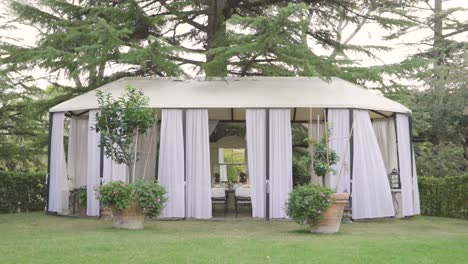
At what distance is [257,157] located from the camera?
1177cm

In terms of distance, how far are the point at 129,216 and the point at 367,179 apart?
453cm

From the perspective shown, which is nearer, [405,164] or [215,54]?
[405,164]

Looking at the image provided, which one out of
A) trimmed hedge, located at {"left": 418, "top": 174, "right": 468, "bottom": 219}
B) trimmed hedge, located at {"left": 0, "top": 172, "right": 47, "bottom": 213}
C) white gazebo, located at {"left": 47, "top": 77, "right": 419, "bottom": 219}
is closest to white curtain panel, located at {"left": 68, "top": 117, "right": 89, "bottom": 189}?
white gazebo, located at {"left": 47, "top": 77, "right": 419, "bottom": 219}

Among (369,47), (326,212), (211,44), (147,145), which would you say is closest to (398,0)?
(369,47)

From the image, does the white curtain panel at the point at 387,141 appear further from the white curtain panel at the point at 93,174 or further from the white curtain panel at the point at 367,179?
the white curtain panel at the point at 93,174

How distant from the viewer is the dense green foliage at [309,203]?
9383 millimetres

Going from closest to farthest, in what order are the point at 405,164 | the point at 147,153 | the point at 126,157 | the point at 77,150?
the point at 126,157 < the point at 405,164 < the point at 147,153 < the point at 77,150

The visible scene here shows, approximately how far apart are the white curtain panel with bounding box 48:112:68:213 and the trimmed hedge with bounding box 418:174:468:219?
25.8 ft

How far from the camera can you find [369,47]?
633 inches

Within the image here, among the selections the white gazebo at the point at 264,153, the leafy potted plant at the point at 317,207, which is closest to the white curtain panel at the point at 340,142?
the white gazebo at the point at 264,153

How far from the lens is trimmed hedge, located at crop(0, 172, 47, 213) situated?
14414 millimetres

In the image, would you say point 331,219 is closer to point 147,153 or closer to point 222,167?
point 147,153

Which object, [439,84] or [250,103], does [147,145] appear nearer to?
[250,103]

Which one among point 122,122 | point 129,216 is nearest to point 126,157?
point 122,122
